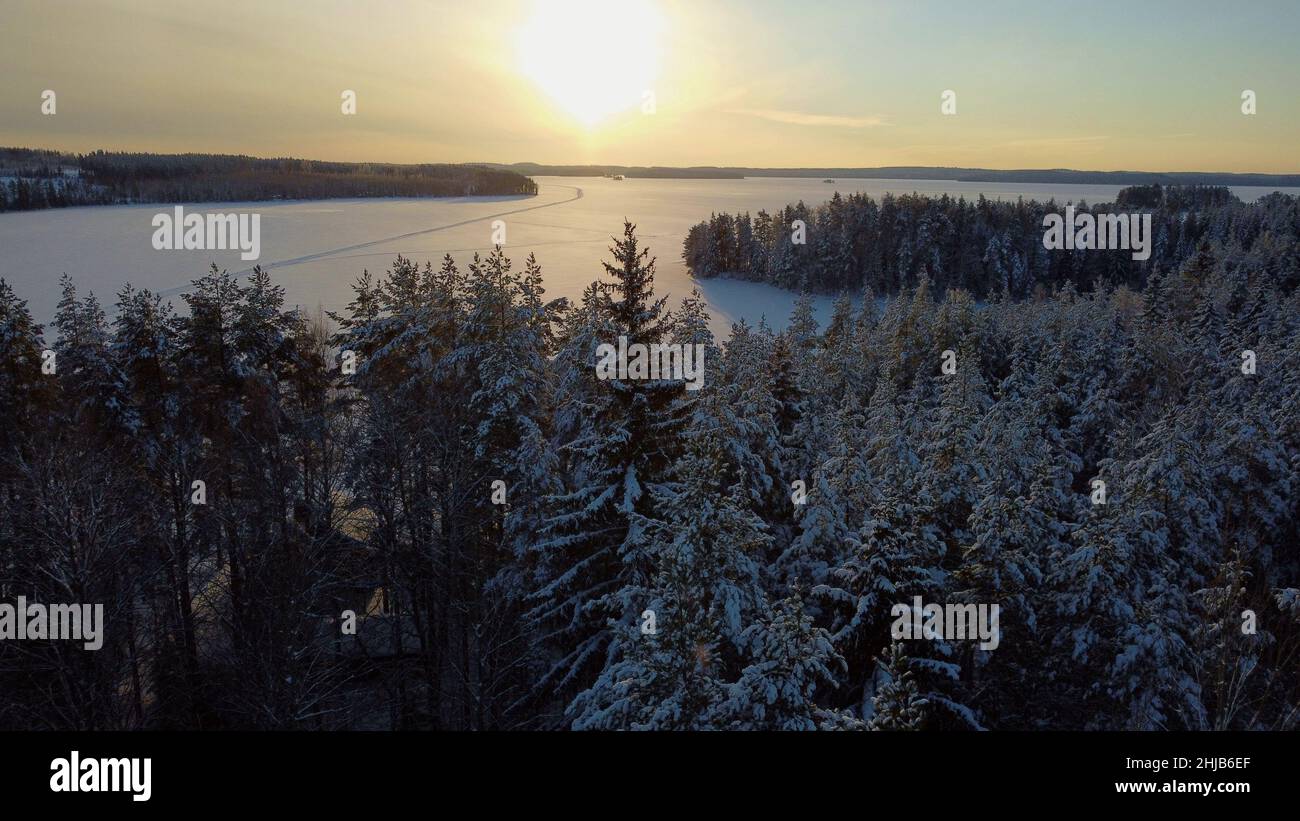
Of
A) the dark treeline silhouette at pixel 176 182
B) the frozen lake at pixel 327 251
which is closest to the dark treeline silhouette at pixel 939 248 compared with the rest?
the frozen lake at pixel 327 251

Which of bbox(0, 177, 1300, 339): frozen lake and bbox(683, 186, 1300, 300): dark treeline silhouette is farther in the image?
bbox(683, 186, 1300, 300): dark treeline silhouette

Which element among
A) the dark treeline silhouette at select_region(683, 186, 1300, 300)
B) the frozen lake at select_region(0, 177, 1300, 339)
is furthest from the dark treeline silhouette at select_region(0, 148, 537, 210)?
the dark treeline silhouette at select_region(683, 186, 1300, 300)

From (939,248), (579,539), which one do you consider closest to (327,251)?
(579,539)

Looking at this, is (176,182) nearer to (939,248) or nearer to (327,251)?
(327,251)

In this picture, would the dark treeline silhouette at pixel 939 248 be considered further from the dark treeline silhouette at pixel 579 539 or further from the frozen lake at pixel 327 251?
the dark treeline silhouette at pixel 579 539

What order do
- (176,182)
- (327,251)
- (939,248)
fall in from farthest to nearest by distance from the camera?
(176,182), (939,248), (327,251)

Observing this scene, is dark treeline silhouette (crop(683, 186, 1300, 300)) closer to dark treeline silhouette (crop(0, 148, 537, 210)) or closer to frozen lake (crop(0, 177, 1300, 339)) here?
frozen lake (crop(0, 177, 1300, 339))
